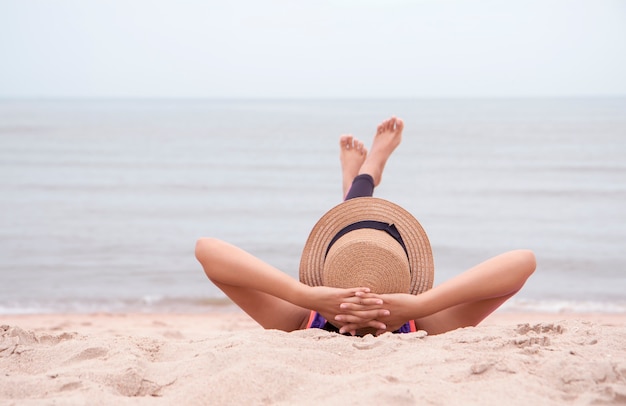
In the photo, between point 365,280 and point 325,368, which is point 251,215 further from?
point 325,368

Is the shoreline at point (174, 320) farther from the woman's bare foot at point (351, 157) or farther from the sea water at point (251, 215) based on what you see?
the woman's bare foot at point (351, 157)

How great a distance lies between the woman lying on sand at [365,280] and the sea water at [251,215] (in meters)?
3.61

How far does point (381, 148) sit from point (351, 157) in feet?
0.87

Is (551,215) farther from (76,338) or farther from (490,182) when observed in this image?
(76,338)

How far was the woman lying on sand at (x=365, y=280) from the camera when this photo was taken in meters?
3.08

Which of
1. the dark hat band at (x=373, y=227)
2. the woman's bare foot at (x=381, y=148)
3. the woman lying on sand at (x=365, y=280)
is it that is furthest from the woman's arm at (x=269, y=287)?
the woman's bare foot at (x=381, y=148)

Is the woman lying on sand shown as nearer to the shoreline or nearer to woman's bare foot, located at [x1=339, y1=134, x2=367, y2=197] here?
woman's bare foot, located at [x1=339, y1=134, x2=367, y2=197]

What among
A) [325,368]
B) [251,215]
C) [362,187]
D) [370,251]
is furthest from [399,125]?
[251,215]

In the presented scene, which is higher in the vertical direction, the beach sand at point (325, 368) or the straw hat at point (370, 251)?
the straw hat at point (370, 251)

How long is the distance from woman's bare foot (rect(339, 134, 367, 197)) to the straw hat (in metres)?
1.68

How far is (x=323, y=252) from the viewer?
11.1 feet

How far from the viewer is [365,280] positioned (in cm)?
309

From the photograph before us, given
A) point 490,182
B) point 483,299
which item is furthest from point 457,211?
point 483,299

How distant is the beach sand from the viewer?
2.16 m
